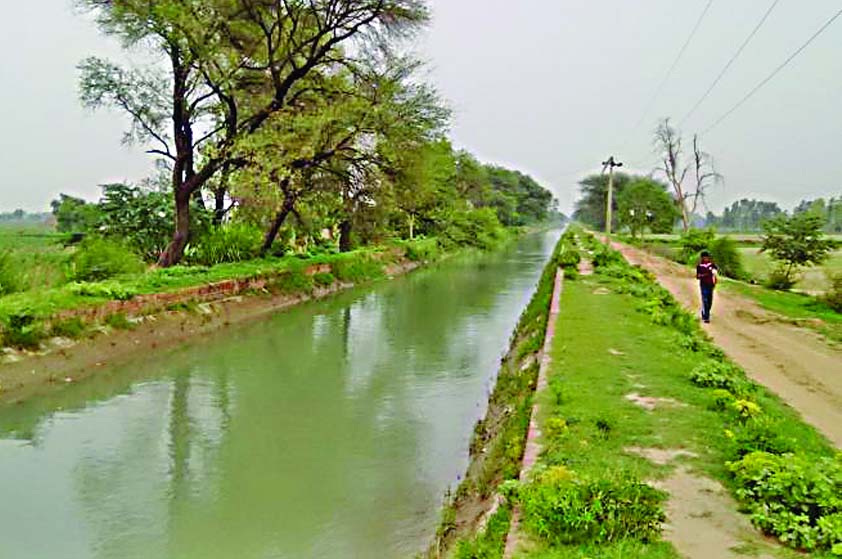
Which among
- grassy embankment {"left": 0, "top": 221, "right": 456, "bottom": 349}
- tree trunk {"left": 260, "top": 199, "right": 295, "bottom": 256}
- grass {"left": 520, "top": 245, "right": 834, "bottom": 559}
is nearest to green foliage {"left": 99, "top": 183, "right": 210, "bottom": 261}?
tree trunk {"left": 260, "top": 199, "right": 295, "bottom": 256}

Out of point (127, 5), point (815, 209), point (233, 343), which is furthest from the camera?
point (815, 209)

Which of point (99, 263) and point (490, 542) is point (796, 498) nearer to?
point (490, 542)

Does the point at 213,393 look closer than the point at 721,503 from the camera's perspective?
No

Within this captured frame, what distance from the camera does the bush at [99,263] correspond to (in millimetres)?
12898

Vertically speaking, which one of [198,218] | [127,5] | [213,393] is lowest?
[213,393]

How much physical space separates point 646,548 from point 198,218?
18.1 meters

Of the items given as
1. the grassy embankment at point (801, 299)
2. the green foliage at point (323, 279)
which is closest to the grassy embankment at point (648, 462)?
the grassy embankment at point (801, 299)

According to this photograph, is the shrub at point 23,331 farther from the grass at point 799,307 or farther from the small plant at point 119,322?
the grass at point 799,307

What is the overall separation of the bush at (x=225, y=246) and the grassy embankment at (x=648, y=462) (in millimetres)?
12035

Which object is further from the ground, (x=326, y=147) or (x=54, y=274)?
(x=326, y=147)

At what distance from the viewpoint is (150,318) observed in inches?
463

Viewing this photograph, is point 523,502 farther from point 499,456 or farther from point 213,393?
point 213,393

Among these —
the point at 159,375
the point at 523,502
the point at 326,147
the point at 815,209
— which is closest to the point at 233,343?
the point at 159,375

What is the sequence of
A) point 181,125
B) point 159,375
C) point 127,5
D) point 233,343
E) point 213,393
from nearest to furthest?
point 213,393
point 159,375
point 233,343
point 127,5
point 181,125
